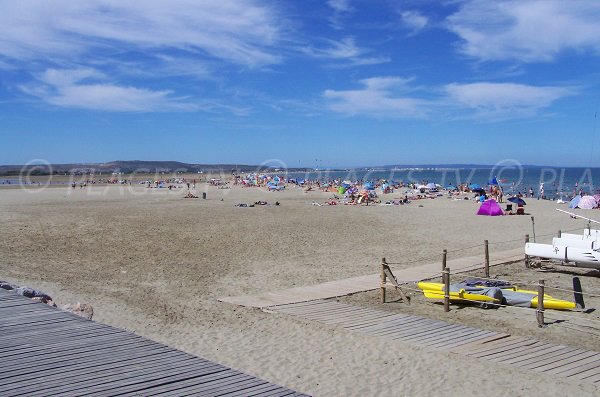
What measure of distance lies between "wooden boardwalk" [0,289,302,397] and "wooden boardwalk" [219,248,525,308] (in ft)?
15.7

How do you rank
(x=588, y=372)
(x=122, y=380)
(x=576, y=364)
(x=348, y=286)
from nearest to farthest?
1. (x=122, y=380)
2. (x=588, y=372)
3. (x=576, y=364)
4. (x=348, y=286)

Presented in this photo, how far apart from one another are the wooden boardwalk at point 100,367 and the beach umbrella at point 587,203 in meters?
32.0

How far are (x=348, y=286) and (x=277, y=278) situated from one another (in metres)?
1.96

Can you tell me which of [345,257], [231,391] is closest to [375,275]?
[345,257]

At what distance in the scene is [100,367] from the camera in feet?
14.9

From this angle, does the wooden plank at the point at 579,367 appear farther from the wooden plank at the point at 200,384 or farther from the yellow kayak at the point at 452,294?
the wooden plank at the point at 200,384

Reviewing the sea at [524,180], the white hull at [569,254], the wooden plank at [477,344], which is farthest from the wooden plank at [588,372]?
the sea at [524,180]

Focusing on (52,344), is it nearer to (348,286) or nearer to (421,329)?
(421,329)

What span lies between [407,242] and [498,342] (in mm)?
10509

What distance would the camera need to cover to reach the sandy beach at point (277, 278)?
6875 mm

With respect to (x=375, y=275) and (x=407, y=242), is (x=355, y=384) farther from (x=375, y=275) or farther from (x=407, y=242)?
(x=407, y=242)

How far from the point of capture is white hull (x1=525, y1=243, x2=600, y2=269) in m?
12.4

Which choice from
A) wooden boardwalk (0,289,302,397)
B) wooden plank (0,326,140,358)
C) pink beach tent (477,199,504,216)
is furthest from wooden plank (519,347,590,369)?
pink beach tent (477,199,504,216)

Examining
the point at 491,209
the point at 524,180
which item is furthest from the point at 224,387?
the point at 524,180
